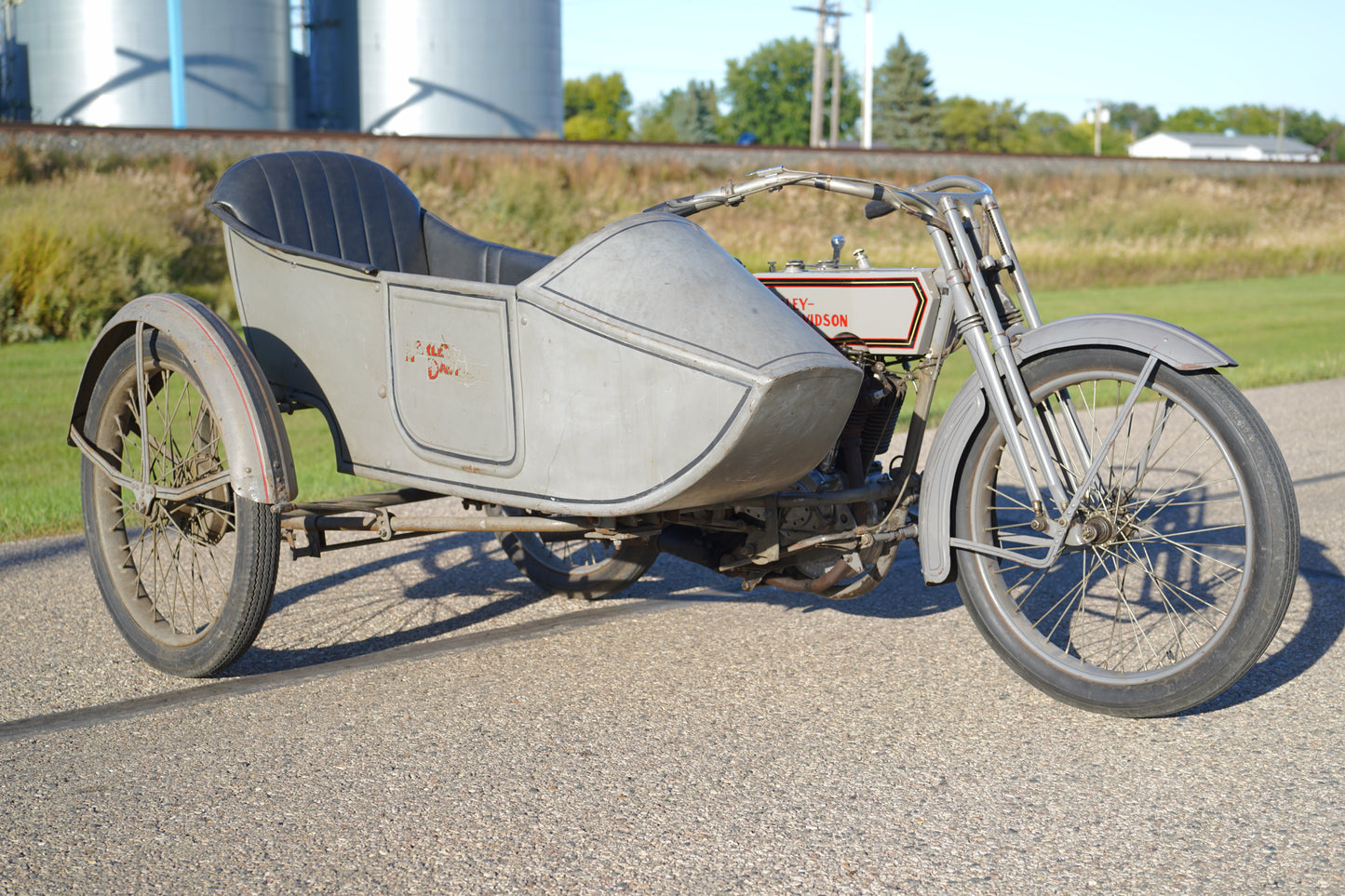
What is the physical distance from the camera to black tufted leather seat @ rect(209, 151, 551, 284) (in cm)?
408

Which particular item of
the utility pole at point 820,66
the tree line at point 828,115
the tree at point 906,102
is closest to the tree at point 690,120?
the tree line at point 828,115

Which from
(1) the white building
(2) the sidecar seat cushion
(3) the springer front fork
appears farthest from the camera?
(1) the white building

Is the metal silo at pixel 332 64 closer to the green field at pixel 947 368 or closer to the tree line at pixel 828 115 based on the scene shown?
the green field at pixel 947 368

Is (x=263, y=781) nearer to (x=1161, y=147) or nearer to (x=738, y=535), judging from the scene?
(x=738, y=535)

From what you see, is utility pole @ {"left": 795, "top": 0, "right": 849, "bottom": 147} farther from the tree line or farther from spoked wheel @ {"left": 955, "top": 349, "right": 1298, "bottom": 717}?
spoked wheel @ {"left": 955, "top": 349, "right": 1298, "bottom": 717}

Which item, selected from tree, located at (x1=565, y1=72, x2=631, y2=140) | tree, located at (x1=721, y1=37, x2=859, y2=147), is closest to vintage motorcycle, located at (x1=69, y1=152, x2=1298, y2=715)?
tree, located at (x1=721, y1=37, x2=859, y2=147)

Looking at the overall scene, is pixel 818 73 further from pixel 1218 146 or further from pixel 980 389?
pixel 1218 146

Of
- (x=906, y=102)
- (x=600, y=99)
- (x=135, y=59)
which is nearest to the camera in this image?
(x=135, y=59)

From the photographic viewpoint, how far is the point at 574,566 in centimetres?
464

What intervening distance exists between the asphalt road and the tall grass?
548 cm

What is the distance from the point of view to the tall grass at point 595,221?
13.2 m

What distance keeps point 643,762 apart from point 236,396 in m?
1.55

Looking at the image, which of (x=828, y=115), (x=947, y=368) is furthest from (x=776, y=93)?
(x=947, y=368)

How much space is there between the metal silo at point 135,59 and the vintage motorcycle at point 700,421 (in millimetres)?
27613
